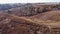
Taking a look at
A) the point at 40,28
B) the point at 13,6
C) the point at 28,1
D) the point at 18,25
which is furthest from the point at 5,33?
the point at 28,1

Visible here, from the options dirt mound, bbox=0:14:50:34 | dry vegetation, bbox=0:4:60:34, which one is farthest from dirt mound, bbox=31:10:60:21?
dirt mound, bbox=0:14:50:34

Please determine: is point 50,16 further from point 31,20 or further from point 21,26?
point 21,26

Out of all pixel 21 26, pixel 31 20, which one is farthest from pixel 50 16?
pixel 21 26

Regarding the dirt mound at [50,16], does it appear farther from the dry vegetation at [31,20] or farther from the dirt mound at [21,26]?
the dirt mound at [21,26]

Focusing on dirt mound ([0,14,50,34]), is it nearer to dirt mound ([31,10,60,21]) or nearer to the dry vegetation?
the dry vegetation

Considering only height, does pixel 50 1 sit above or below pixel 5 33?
above

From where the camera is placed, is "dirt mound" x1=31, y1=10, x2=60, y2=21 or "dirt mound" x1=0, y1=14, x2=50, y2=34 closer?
"dirt mound" x1=0, y1=14, x2=50, y2=34

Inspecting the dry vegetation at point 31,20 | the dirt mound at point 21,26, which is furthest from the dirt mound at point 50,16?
the dirt mound at point 21,26

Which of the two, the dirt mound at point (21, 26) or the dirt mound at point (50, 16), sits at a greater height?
the dirt mound at point (50, 16)

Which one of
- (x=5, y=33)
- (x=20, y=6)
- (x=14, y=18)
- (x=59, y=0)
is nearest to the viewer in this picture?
(x=5, y=33)

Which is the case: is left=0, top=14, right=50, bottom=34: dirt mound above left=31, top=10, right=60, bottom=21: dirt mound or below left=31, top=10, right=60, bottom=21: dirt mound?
below

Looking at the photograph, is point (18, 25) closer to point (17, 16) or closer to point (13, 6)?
point (17, 16)
